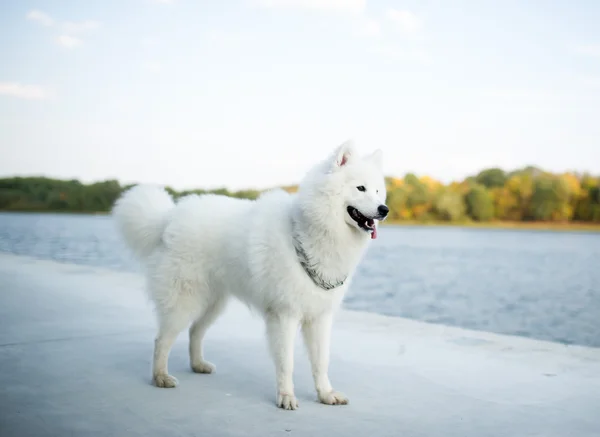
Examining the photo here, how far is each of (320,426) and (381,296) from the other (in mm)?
14182

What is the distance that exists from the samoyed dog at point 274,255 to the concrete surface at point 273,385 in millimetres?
273

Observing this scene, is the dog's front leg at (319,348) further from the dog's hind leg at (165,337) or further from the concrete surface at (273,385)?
the dog's hind leg at (165,337)

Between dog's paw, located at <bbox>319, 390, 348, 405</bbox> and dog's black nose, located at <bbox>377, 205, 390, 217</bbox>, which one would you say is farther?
dog's paw, located at <bbox>319, 390, 348, 405</bbox>

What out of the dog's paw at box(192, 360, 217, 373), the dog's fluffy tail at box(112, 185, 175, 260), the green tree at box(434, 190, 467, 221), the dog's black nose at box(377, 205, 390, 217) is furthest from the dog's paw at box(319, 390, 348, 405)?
the green tree at box(434, 190, 467, 221)

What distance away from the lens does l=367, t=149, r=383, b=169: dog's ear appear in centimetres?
343

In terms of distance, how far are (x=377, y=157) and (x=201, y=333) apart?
1728 mm

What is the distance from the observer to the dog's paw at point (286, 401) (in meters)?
3.24

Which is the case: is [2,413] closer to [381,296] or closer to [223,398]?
[223,398]

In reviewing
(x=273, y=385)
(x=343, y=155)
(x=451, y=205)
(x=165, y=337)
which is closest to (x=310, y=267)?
(x=343, y=155)

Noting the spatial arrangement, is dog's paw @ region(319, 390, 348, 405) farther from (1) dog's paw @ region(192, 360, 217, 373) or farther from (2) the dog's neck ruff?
(1) dog's paw @ region(192, 360, 217, 373)

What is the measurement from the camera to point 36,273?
9.08m

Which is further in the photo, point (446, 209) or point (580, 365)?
point (446, 209)

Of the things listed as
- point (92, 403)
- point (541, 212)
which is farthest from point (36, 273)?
point (541, 212)

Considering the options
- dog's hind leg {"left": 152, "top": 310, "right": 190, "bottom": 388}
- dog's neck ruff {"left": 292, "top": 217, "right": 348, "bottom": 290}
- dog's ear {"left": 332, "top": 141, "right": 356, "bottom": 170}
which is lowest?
dog's hind leg {"left": 152, "top": 310, "right": 190, "bottom": 388}
